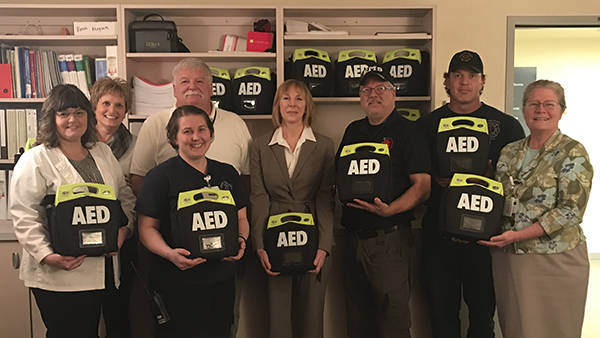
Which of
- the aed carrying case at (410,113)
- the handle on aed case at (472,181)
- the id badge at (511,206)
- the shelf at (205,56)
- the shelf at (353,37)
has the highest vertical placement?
the shelf at (353,37)

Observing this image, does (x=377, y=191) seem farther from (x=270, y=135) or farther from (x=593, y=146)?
(x=593, y=146)

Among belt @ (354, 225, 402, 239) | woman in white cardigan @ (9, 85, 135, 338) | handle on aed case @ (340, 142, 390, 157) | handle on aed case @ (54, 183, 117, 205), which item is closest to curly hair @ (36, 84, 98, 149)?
woman in white cardigan @ (9, 85, 135, 338)

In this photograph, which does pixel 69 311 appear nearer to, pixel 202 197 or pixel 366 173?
pixel 202 197

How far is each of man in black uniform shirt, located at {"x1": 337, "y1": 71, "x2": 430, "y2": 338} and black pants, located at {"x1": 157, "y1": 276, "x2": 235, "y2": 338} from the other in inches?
29.6

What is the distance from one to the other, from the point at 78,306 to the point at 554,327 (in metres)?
1.84

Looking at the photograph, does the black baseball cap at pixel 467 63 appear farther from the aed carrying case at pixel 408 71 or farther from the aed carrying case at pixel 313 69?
the aed carrying case at pixel 313 69

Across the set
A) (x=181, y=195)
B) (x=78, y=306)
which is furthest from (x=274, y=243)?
(x=78, y=306)

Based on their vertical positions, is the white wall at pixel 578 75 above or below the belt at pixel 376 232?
above

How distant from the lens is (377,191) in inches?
88.9

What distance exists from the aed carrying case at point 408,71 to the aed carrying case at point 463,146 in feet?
3.25

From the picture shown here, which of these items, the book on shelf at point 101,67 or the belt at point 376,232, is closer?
the belt at point 376,232

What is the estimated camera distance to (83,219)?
72.4 inches

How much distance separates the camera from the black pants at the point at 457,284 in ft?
8.18

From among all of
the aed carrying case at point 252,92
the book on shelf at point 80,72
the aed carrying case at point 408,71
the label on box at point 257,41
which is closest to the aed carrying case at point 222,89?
the aed carrying case at point 252,92
